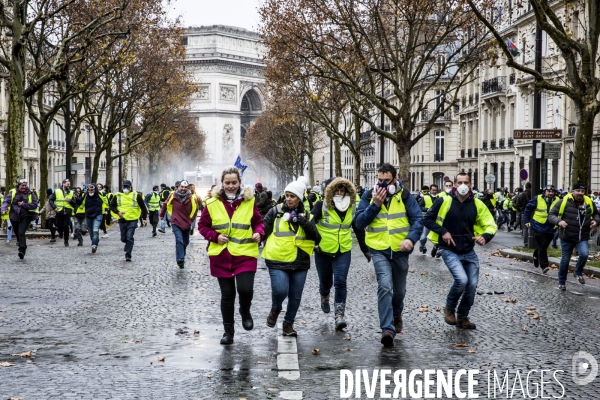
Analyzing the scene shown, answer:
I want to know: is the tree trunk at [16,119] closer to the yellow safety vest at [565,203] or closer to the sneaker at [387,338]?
the yellow safety vest at [565,203]

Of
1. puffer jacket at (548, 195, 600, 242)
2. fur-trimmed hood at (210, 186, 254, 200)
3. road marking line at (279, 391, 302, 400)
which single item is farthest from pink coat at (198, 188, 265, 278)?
puffer jacket at (548, 195, 600, 242)

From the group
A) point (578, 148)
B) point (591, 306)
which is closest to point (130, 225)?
point (578, 148)

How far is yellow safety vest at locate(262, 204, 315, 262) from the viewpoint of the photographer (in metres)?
9.62

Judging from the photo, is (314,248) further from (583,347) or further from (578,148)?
(578,148)

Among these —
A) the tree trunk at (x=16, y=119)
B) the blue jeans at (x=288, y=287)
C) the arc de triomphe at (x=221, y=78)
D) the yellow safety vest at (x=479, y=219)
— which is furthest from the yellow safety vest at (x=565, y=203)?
the arc de triomphe at (x=221, y=78)

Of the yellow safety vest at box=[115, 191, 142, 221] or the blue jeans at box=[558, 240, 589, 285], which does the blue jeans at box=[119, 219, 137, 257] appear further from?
the blue jeans at box=[558, 240, 589, 285]

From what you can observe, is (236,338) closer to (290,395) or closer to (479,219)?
(290,395)

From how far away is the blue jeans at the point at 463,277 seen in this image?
1029 cm

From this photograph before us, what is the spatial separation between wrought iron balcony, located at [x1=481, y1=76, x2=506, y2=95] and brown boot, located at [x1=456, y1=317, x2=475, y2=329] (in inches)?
1863

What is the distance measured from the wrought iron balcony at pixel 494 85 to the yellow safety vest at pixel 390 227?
1894 inches

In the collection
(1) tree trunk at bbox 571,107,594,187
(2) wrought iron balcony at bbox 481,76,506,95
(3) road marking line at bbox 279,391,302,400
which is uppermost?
(2) wrought iron balcony at bbox 481,76,506,95

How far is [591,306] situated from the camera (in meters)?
12.5

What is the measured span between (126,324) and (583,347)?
4.66 m

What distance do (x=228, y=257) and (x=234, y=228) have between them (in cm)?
27
